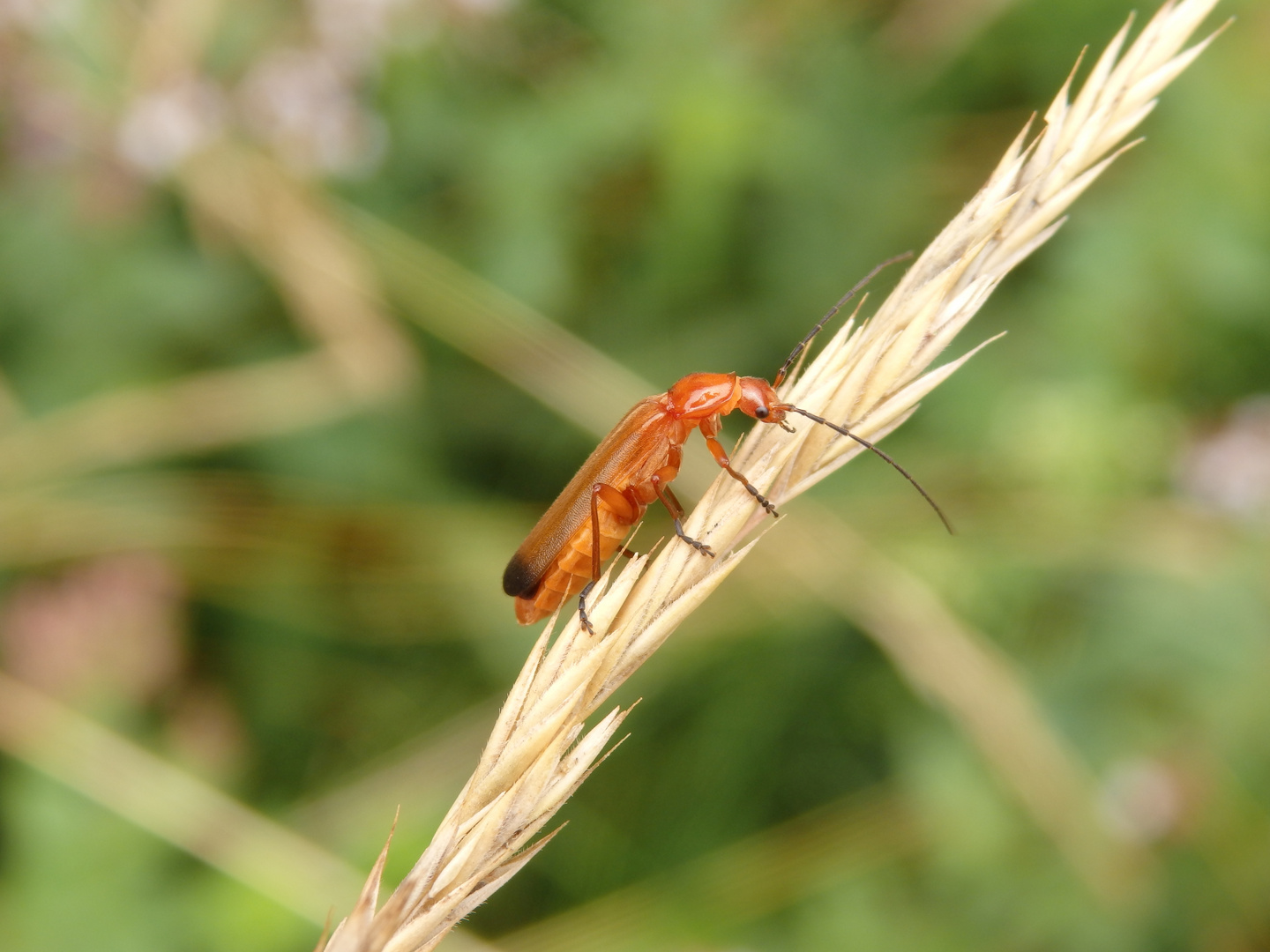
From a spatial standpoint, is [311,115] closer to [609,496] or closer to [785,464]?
[609,496]

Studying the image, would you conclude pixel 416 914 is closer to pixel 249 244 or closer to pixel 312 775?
pixel 312 775

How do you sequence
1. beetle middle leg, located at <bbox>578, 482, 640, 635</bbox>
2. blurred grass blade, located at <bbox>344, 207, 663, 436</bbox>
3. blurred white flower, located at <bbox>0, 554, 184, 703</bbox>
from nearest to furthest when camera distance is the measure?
beetle middle leg, located at <bbox>578, 482, 640, 635</bbox> → blurred white flower, located at <bbox>0, 554, 184, 703</bbox> → blurred grass blade, located at <bbox>344, 207, 663, 436</bbox>

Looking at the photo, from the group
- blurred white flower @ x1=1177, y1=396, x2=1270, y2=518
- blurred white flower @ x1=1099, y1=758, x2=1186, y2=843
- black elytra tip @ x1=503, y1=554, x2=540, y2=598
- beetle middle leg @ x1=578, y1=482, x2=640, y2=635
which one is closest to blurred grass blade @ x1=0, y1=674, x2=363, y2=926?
black elytra tip @ x1=503, y1=554, x2=540, y2=598

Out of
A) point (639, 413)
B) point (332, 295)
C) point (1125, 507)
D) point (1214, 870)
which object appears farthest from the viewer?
point (332, 295)

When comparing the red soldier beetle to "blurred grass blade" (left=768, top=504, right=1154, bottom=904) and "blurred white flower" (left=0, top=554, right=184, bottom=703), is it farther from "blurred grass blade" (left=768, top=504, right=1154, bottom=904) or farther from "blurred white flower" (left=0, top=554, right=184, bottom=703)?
"blurred white flower" (left=0, top=554, right=184, bottom=703)

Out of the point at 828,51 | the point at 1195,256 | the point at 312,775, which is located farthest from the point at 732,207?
the point at 312,775

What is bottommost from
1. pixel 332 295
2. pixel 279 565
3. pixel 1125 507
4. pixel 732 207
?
pixel 1125 507
